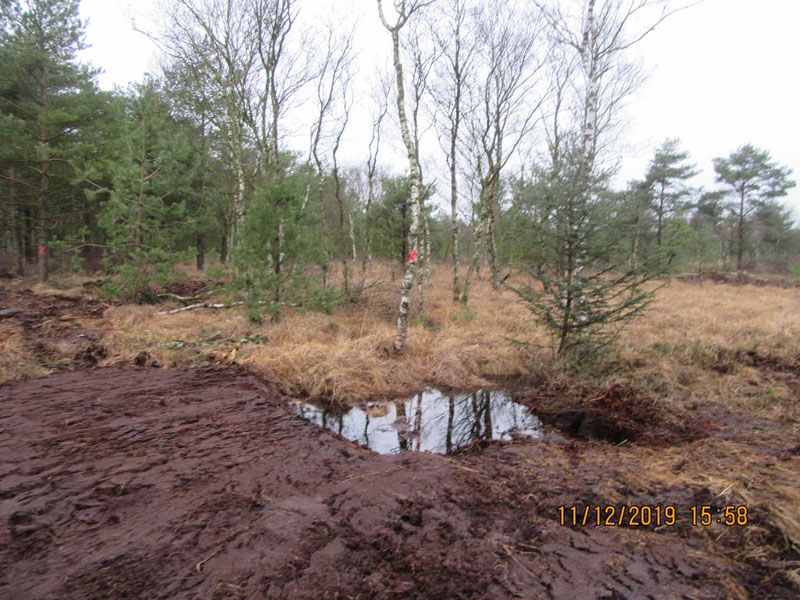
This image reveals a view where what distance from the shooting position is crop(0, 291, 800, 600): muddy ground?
2.54m

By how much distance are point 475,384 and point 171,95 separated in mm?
17778

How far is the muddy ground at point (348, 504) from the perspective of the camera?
2.54 m

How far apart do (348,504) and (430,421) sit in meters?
2.90

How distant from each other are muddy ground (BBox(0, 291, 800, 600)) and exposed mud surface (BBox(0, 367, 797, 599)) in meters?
0.01

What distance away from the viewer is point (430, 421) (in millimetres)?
6145

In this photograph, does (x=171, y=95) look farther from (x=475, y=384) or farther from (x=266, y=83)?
(x=475, y=384)

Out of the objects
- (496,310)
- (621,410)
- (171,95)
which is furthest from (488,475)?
(171,95)

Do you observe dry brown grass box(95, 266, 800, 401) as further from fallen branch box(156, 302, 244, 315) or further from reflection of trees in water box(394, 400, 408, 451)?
reflection of trees in water box(394, 400, 408, 451)

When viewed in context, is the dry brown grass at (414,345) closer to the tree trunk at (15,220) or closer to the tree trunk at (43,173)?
the tree trunk at (43,173)

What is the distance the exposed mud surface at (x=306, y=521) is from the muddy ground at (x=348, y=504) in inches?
0.6

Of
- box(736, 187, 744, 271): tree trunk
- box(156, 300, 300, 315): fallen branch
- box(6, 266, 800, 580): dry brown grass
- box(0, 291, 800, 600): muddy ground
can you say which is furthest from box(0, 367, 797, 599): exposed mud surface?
box(736, 187, 744, 271): tree trunk
